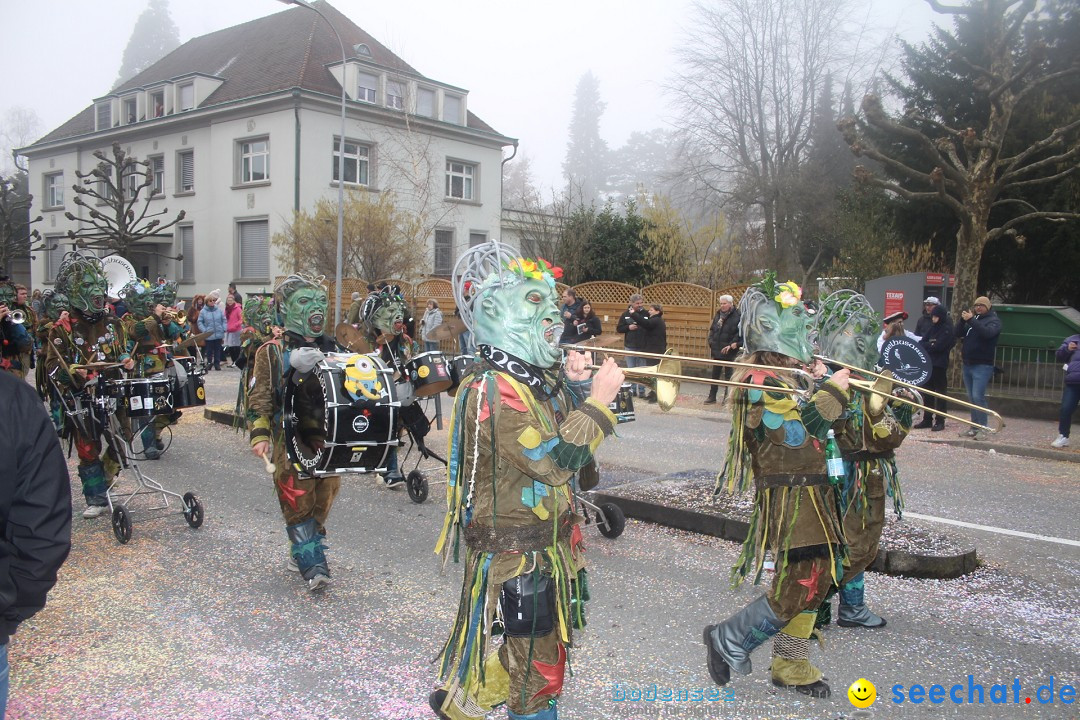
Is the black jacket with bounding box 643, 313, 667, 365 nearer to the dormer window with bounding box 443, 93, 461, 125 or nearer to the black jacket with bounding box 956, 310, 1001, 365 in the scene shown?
the black jacket with bounding box 956, 310, 1001, 365

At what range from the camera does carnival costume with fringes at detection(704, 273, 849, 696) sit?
361 cm

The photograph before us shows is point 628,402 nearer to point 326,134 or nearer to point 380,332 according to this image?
point 380,332

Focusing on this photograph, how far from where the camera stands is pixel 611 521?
6.20 meters

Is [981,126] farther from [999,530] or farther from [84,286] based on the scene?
[84,286]

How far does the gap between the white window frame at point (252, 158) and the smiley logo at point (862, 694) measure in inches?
1115

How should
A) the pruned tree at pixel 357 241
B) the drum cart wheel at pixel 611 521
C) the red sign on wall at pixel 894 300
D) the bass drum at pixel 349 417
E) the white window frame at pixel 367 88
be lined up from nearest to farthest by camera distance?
the bass drum at pixel 349 417 → the drum cart wheel at pixel 611 521 → the red sign on wall at pixel 894 300 → the pruned tree at pixel 357 241 → the white window frame at pixel 367 88

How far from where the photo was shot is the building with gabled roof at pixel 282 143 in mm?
28266

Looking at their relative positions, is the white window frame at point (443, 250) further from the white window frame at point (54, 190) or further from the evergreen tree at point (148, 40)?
the evergreen tree at point (148, 40)

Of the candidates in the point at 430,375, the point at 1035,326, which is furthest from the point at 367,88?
the point at 430,375

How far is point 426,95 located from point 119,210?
12021 mm

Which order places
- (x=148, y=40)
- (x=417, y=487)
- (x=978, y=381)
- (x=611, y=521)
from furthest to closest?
(x=148, y=40), (x=978, y=381), (x=417, y=487), (x=611, y=521)

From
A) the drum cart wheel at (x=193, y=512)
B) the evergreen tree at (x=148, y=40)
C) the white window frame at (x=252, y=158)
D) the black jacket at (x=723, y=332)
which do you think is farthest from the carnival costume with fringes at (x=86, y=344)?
the evergreen tree at (x=148, y=40)

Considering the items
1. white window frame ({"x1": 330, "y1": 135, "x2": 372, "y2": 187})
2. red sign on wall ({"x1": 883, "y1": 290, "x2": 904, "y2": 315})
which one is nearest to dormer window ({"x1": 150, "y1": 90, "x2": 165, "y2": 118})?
white window frame ({"x1": 330, "y1": 135, "x2": 372, "y2": 187})

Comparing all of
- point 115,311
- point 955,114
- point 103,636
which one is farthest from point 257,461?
point 955,114
